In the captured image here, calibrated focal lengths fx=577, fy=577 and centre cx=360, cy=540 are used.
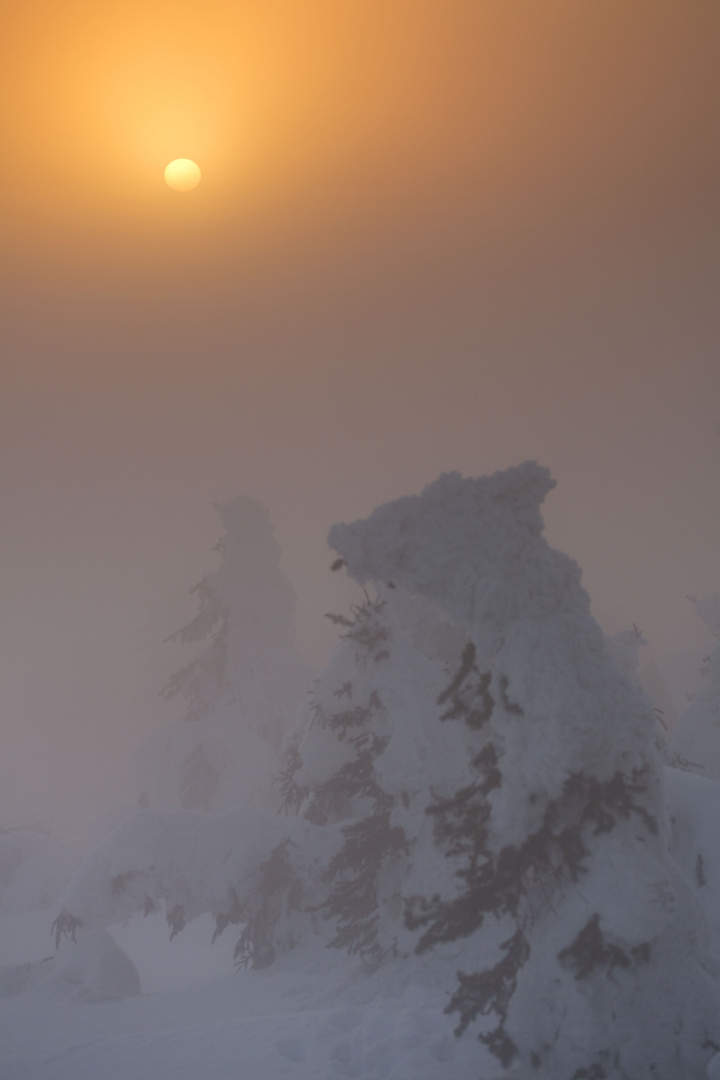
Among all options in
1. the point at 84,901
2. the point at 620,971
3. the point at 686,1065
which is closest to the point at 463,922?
the point at 620,971

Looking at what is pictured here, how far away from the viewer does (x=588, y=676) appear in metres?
4.59

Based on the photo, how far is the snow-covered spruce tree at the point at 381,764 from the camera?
848 centimetres

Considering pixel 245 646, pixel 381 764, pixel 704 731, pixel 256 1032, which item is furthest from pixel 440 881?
pixel 245 646

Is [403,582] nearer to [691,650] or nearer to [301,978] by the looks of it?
[301,978]

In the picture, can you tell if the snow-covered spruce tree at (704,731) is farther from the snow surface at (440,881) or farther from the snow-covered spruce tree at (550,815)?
the snow-covered spruce tree at (550,815)

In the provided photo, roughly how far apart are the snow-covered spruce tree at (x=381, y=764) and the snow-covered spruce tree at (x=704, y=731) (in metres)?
4.91

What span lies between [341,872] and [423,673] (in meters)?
3.68

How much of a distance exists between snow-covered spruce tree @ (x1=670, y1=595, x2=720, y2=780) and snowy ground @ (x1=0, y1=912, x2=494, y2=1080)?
20.1 ft

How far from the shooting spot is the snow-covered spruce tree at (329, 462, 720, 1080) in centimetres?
418

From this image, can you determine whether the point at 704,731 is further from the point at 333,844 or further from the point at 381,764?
the point at 333,844

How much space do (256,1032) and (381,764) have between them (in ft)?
11.1

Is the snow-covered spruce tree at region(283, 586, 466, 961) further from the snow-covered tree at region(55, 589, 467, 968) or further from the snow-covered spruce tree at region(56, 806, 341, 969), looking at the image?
the snow-covered spruce tree at region(56, 806, 341, 969)

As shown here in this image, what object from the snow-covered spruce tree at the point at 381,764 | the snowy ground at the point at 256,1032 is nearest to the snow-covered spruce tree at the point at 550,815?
the snowy ground at the point at 256,1032

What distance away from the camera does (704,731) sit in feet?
34.8
